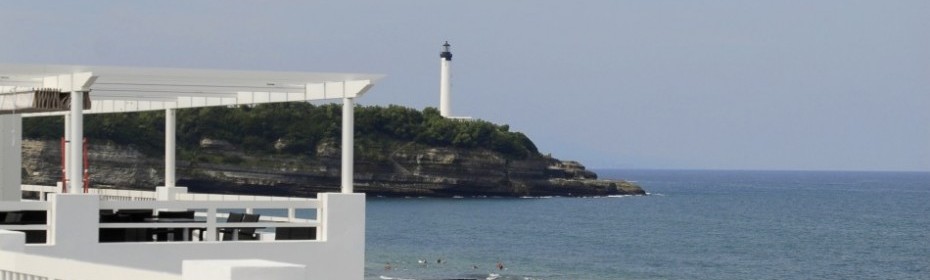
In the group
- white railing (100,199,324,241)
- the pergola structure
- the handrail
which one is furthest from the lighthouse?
the handrail

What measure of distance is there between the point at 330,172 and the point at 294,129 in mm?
4252

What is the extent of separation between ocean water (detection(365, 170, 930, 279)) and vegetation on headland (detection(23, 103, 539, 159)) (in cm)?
517

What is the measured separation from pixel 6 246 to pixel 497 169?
4202 inches

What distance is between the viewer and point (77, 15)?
232 feet

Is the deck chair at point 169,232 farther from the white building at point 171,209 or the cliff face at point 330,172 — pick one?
the cliff face at point 330,172

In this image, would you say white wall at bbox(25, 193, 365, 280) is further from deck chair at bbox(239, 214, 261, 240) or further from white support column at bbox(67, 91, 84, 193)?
deck chair at bbox(239, 214, 261, 240)

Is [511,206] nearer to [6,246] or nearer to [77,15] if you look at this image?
[77,15]

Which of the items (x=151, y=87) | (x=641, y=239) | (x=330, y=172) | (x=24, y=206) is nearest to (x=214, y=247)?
(x=24, y=206)

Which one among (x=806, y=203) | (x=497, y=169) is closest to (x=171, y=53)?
(x=497, y=169)

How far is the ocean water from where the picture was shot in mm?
57000

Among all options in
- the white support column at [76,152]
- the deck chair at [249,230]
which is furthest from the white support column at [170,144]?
the white support column at [76,152]

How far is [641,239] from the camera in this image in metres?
74.2

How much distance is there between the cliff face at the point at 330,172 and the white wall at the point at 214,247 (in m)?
83.6

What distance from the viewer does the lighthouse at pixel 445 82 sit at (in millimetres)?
110625
